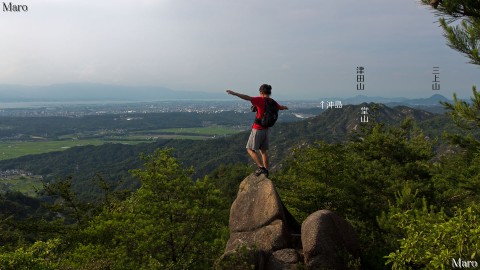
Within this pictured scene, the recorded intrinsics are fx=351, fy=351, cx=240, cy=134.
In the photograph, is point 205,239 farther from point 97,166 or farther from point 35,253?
point 97,166

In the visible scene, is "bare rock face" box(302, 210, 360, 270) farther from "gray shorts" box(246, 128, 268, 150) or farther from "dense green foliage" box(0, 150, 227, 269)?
"dense green foliage" box(0, 150, 227, 269)

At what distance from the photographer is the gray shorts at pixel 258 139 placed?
12656 mm

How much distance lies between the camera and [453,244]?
6965mm

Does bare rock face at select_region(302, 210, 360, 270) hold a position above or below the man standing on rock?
below

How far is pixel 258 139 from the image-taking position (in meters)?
12.7

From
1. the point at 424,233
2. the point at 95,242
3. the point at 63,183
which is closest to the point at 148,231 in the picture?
the point at 95,242

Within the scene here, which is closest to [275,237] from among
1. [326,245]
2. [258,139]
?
[326,245]

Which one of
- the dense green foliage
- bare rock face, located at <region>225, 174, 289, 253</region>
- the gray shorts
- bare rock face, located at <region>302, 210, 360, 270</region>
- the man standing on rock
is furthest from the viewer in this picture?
the dense green foliage

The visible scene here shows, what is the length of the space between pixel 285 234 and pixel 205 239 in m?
4.86

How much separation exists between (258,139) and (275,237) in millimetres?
3648

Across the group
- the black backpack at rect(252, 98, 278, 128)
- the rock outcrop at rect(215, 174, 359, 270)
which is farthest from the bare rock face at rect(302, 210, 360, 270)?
the black backpack at rect(252, 98, 278, 128)

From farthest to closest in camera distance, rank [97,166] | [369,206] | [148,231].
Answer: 1. [97,166]
2. [369,206]
3. [148,231]

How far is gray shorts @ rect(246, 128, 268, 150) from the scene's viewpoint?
41.5ft

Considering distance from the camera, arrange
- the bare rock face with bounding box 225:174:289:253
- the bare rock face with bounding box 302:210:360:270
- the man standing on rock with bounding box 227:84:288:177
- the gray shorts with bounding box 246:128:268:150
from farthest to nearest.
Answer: the bare rock face with bounding box 225:174:289:253 → the gray shorts with bounding box 246:128:268:150 → the bare rock face with bounding box 302:210:360:270 → the man standing on rock with bounding box 227:84:288:177
